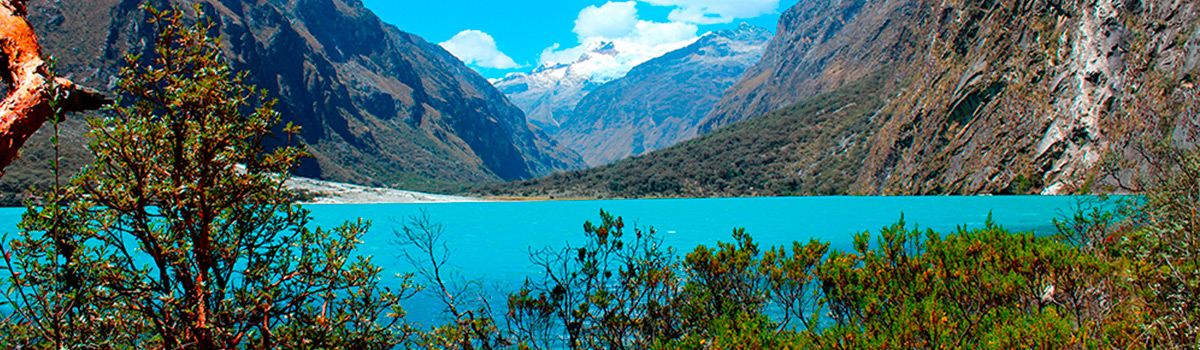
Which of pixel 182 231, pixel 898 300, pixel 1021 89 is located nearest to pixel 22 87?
pixel 182 231

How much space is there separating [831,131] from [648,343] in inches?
5992

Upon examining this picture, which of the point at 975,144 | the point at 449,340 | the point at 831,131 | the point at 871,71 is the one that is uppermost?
the point at 871,71

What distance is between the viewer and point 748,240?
28.9ft

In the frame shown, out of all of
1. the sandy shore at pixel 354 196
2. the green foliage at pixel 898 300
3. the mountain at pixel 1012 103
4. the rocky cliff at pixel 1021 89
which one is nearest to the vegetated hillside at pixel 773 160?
the mountain at pixel 1012 103

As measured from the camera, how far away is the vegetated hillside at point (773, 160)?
134 meters

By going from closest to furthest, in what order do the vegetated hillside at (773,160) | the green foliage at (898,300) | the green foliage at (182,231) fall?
the green foliage at (182,231)
the green foliage at (898,300)
the vegetated hillside at (773,160)

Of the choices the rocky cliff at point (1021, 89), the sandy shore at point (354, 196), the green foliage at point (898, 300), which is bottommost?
the green foliage at point (898, 300)

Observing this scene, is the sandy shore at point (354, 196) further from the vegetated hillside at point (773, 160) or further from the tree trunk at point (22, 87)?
the tree trunk at point (22, 87)

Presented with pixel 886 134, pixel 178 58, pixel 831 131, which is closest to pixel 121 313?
pixel 178 58

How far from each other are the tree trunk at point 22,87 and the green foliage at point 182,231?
0.85 meters

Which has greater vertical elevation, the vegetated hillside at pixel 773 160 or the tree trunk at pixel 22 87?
the vegetated hillside at pixel 773 160

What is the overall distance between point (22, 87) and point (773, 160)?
6545 inches

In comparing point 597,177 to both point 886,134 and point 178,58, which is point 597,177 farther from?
point 178,58

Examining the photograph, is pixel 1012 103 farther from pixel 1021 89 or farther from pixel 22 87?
pixel 22 87
